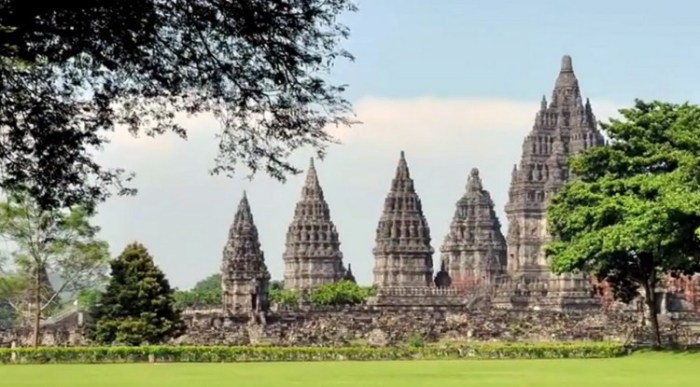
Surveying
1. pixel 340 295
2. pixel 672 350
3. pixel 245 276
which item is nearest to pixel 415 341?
pixel 672 350

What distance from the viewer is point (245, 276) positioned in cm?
8944

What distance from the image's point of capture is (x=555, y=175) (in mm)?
113125

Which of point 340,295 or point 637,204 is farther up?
point 340,295

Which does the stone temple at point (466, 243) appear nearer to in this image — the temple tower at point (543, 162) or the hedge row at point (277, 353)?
the temple tower at point (543, 162)

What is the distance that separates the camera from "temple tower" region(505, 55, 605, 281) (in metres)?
114

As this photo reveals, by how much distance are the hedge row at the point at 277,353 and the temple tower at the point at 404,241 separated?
58.2m

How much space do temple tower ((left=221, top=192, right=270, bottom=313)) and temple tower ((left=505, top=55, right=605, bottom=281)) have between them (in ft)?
76.6

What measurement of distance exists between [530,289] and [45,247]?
53.1 m

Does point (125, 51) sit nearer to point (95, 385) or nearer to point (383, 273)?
point (95, 385)

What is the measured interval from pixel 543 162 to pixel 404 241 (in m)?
16.0

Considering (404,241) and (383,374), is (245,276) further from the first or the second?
(383,374)

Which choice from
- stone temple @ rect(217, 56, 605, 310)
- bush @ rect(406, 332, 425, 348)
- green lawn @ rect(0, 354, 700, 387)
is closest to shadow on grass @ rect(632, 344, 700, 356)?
green lawn @ rect(0, 354, 700, 387)

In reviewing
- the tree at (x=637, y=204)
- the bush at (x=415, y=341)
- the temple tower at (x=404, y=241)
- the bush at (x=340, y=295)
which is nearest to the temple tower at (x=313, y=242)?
the bush at (x=340, y=295)

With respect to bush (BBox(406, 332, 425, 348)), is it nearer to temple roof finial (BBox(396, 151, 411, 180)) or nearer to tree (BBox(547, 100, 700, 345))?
tree (BBox(547, 100, 700, 345))
